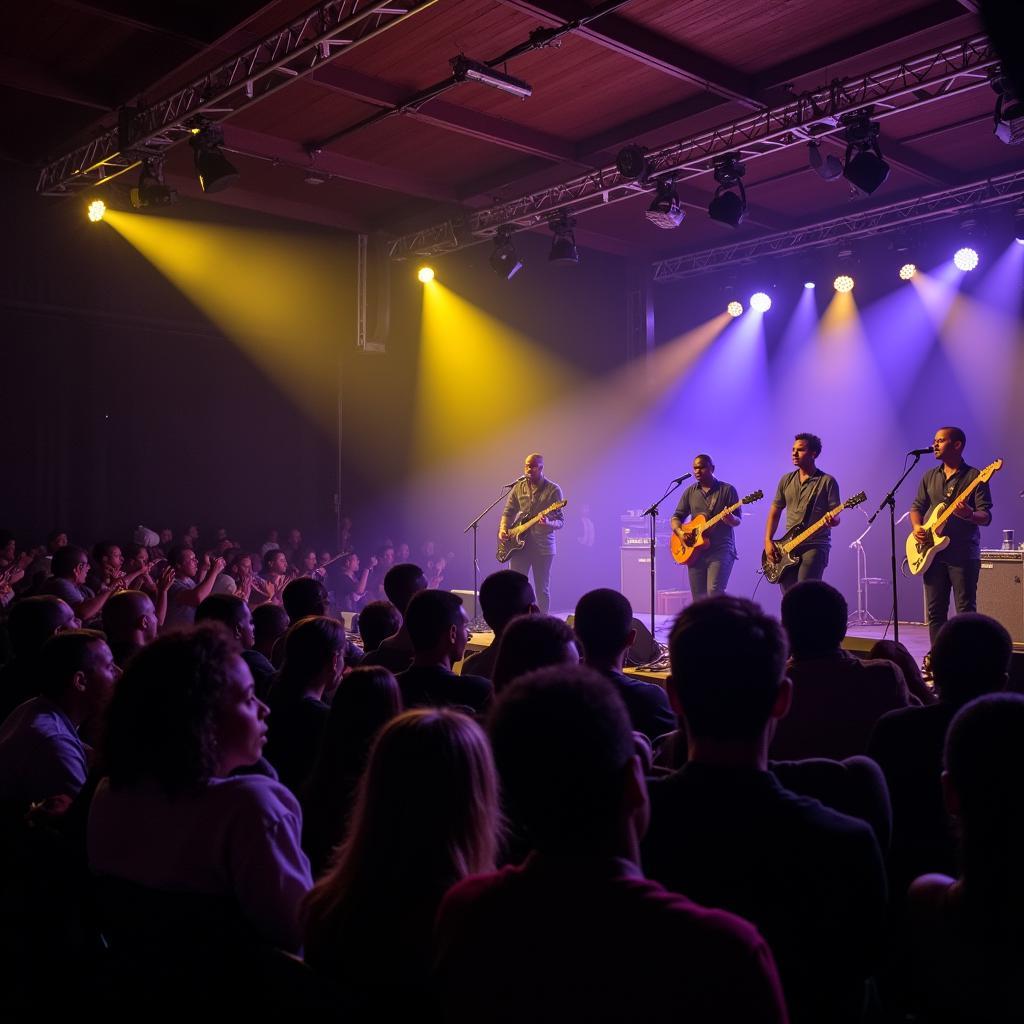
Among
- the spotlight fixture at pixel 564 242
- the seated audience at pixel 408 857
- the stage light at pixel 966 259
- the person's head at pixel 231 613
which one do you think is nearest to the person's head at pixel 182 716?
the seated audience at pixel 408 857

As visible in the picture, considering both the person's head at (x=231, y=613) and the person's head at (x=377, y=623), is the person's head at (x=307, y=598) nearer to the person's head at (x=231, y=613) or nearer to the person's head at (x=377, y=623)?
the person's head at (x=377, y=623)

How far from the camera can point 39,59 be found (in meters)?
8.59

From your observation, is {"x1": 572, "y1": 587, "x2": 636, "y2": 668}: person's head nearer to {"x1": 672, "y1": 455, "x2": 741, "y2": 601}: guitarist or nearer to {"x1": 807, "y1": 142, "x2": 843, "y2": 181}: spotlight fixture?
{"x1": 672, "y1": 455, "x2": 741, "y2": 601}: guitarist

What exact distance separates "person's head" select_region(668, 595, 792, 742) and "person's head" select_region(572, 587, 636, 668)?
166 cm

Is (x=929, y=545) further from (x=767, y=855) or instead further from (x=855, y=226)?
(x=767, y=855)

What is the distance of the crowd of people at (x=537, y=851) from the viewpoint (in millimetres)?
1272

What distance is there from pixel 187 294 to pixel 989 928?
11.6m

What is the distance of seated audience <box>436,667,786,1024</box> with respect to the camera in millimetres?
1167

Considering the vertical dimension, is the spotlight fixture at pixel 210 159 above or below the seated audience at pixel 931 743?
above

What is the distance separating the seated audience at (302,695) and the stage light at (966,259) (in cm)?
1095

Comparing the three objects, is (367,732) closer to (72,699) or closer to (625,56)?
(72,699)

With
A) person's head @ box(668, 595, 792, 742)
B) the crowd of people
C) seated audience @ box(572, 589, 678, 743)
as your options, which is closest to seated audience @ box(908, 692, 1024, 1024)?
the crowd of people

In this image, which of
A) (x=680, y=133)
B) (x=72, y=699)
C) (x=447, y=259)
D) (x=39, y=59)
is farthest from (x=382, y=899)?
(x=447, y=259)

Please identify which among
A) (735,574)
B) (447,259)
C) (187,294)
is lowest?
(735,574)
